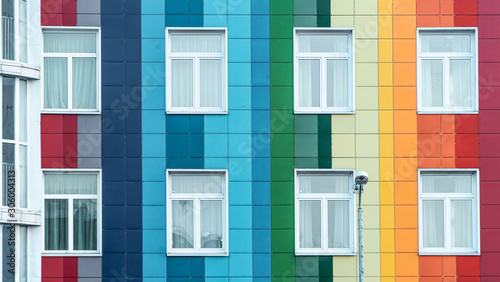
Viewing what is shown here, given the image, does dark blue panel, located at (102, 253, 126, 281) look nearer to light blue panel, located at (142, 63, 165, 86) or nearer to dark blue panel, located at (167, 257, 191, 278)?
dark blue panel, located at (167, 257, 191, 278)

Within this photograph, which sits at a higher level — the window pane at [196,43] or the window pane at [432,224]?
the window pane at [196,43]

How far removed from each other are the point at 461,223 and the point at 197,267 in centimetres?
568

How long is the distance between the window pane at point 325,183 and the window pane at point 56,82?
5.39 m

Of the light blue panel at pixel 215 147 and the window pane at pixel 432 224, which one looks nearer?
the light blue panel at pixel 215 147

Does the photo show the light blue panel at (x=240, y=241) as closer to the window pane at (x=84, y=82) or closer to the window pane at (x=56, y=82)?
the window pane at (x=84, y=82)

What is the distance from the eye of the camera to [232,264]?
17.6m

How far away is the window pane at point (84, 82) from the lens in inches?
713

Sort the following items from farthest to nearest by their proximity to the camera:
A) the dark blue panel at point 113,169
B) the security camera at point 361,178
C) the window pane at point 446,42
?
the window pane at point 446,42 → the dark blue panel at point 113,169 → the security camera at point 361,178

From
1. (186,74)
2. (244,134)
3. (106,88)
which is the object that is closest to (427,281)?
(244,134)

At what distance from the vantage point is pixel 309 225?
18078 mm

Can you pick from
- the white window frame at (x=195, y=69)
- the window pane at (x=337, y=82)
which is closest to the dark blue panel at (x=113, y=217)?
the white window frame at (x=195, y=69)

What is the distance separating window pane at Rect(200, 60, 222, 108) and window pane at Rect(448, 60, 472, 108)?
5.01 metres

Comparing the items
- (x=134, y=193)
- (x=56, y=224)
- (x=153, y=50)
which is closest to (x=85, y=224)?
(x=56, y=224)

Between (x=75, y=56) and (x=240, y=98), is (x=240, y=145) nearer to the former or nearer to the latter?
(x=240, y=98)
